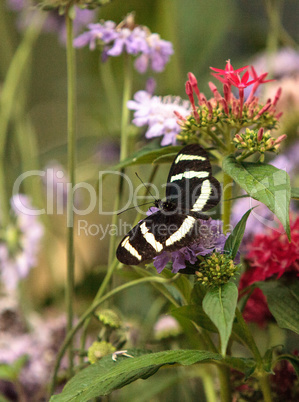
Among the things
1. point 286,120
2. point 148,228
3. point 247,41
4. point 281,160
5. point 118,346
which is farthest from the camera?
point 247,41

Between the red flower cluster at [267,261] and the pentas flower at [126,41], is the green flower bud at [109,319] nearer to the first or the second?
the red flower cluster at [267,261]

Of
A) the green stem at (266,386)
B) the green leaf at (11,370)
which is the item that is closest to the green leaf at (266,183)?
the green stem at (266,386)

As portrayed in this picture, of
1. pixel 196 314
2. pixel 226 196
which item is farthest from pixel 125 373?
pixel 226 196

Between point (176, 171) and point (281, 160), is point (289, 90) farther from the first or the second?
point (176, 171)

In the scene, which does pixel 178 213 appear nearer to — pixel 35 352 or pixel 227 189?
pixel 227 189

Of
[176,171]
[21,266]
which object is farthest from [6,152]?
[176,171]
